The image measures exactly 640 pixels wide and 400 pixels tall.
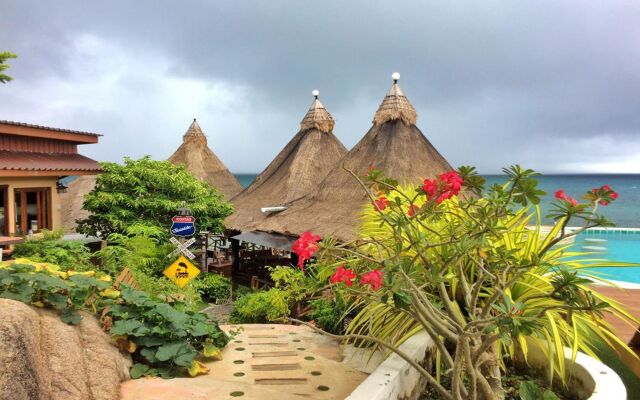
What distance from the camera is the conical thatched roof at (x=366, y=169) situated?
419 inches

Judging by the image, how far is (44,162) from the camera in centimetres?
1038

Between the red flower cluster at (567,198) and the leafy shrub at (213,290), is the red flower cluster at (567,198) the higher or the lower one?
the higher one

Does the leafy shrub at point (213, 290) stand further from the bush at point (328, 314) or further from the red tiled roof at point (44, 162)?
the bush at point (328, 314)

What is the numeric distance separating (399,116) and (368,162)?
1623 millimetres

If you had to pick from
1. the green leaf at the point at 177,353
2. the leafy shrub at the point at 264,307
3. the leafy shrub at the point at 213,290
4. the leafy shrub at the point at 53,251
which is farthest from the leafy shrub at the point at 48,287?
the leafy shrub at the point at 213,290

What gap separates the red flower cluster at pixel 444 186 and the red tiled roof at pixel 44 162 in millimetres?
8765

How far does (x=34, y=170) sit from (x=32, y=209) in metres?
1.52

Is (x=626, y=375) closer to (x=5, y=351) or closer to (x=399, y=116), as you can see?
(x=5, y=351)

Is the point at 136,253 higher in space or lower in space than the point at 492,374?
higher

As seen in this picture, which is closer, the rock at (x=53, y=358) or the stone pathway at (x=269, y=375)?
the rock at (x=53, y=358)

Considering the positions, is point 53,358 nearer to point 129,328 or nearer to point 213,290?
point 129,328

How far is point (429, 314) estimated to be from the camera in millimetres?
2906

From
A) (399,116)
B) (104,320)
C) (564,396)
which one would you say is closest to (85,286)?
(104,320)

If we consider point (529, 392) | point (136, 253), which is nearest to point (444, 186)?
point (529, 392)
